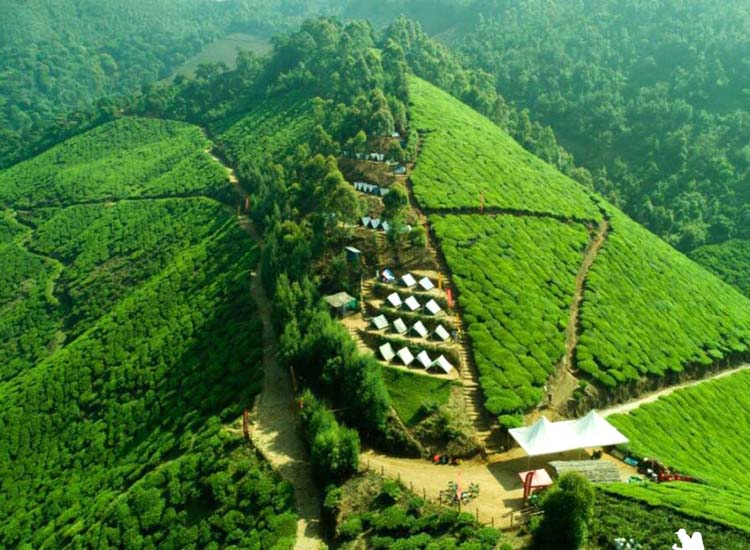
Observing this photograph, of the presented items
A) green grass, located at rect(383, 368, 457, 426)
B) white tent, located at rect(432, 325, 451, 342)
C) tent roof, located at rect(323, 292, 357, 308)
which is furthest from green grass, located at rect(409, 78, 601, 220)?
green grass, located at rect(383, 368, 457, 426)

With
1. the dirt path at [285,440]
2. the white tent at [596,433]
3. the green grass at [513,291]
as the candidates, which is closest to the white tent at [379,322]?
the green grass at [513,291]

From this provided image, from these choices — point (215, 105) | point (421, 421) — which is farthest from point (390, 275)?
point (215, 105)

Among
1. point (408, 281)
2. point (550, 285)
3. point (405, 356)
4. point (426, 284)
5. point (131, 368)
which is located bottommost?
point (131, 368)

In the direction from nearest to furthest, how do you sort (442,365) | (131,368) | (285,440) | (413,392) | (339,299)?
(285,440) < (413,392) < (442,365) < (339,299) < (131,368)

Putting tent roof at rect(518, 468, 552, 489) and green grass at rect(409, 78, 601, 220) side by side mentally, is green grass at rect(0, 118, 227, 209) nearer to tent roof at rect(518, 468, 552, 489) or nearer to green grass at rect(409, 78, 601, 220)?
green grass at rect(409, 78, 601, 220)

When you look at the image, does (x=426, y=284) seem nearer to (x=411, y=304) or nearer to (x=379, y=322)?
(x=411, y=304)

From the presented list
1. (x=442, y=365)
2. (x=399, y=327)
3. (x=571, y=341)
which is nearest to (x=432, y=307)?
(x=399, y=327)

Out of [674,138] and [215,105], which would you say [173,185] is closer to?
[215,105]
